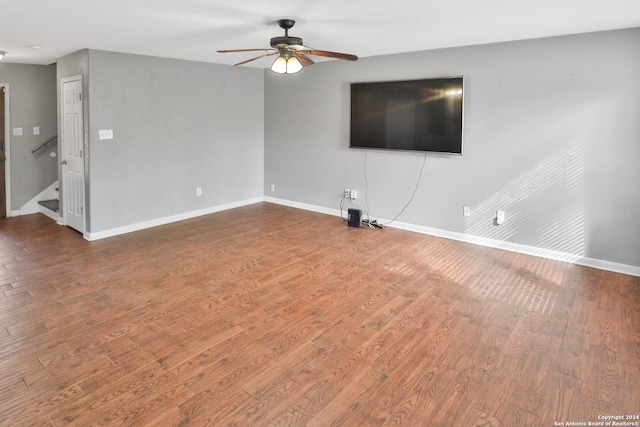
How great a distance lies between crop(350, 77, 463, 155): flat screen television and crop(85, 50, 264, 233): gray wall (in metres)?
2.04

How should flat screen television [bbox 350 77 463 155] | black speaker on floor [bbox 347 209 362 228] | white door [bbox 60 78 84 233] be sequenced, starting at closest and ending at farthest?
flat screen television [bbox 350 77 463 155], white door [bbox 60 78 84 233], black speaker on floor [bbox 347 209 362 228]

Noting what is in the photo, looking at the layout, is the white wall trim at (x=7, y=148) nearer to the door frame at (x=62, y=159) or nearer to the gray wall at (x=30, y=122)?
the gray wall at (x=30, y=122)

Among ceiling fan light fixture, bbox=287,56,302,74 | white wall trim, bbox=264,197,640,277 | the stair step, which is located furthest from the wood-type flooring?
ceiling fan light fixture, bbox=287,56,302,74

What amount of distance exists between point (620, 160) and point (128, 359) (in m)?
4.66

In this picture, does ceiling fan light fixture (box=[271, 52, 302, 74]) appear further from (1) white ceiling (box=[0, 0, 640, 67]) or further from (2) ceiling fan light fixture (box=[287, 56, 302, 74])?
(1) white ceiling (box=[0, 0, 640, 67])

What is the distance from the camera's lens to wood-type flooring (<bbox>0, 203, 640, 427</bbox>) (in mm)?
2244

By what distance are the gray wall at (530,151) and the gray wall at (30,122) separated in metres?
4.38

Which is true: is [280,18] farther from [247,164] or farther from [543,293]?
[247,164]

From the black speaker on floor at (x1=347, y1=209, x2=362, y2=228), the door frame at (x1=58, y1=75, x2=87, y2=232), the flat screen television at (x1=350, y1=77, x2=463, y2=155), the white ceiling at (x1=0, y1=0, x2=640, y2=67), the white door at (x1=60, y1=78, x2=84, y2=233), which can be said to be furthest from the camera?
the black speaker on floor at (x1=347, y1=209, x2=362, y2=228)

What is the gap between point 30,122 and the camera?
6.57 m

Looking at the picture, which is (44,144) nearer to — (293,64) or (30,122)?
(30,122)

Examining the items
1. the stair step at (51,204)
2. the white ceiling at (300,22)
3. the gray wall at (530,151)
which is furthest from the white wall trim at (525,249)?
the stair step at (51,204)

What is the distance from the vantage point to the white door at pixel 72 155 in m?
5.37

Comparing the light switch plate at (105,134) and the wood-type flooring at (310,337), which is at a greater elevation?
the light switch plate at (105,134)
